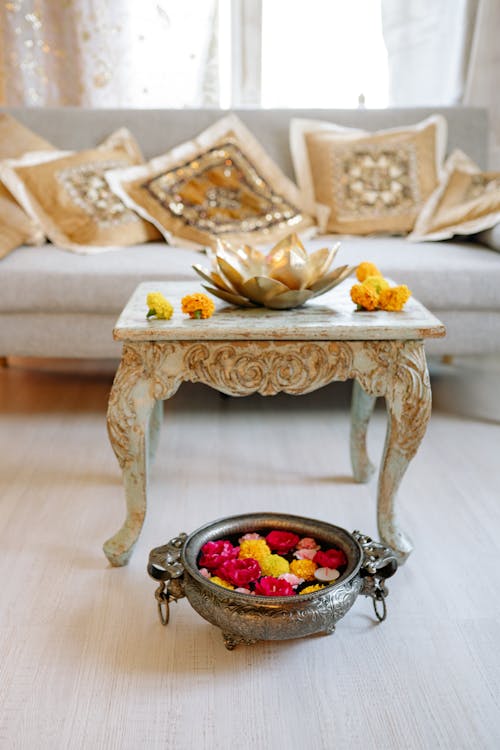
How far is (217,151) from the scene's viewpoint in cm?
279

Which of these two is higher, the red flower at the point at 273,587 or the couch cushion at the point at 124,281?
the couch cushion at the point at 124,281

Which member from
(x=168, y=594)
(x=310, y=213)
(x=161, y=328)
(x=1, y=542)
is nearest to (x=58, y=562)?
(x=1, y=542)

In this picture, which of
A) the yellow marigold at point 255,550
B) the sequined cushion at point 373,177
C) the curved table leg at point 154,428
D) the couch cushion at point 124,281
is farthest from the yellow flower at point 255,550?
the sequined cushion at point 373,177

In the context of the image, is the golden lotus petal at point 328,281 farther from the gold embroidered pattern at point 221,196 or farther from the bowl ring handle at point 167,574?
the gold embroidered pattern at point 221,196

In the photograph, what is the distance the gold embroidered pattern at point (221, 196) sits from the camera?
2.68m

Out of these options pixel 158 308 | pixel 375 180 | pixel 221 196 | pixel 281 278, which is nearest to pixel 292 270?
pixel 281 278

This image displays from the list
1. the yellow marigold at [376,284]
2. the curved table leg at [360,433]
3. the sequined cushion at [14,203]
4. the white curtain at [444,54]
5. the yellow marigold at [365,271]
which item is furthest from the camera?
the white curtain at [444,54]

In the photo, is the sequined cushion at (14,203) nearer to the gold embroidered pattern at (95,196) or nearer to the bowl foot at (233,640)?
the gold embroidered pattern at (95,196)

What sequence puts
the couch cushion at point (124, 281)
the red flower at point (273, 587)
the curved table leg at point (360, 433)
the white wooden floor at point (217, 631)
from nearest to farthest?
the white wooden floor at point (217, 631) < the red flower at point (273, 587) < the curved table leg at point (360, 433) < the couch cushion at point (124, 281)

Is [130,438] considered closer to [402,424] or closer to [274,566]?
[274,566]

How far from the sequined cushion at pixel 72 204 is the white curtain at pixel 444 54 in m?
1.55

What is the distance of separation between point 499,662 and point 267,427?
3.76 feet

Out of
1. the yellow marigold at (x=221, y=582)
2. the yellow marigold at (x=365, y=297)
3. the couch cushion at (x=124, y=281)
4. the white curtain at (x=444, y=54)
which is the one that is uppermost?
the white curtain at (x=444, y=54)

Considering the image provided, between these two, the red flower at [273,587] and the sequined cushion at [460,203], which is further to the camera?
the sequined cushion at [460,203]
